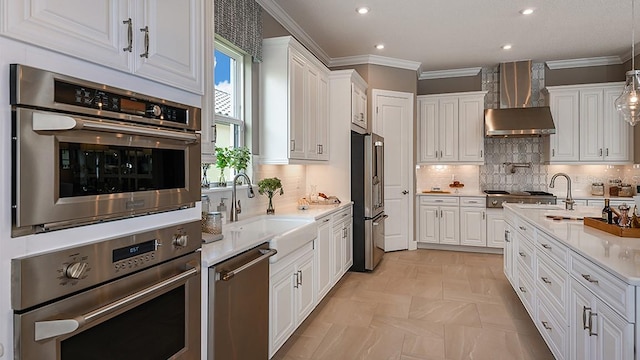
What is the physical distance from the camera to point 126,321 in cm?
129

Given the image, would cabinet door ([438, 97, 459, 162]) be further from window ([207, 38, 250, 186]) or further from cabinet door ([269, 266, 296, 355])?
cabinet door ([269, 266, 296, 355])

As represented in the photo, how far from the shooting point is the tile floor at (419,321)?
2.73 m

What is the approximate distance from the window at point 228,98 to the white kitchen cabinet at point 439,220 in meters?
3.63

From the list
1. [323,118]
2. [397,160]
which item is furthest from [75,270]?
[397,160]

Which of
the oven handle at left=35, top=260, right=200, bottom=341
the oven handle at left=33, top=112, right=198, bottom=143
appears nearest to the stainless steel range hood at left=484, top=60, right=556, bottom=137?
the oven handle at left=33, top=112, right=198, bottom=143

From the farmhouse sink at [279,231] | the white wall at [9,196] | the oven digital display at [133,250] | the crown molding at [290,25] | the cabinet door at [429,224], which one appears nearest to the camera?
the white wall at [9,196]

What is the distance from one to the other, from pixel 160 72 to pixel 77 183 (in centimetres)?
54

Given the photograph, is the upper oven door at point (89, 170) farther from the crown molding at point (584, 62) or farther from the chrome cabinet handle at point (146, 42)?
the crown molding at point (584, 62)

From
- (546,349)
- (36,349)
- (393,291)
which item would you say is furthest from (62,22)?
(393,291)

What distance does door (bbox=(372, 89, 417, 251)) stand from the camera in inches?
223

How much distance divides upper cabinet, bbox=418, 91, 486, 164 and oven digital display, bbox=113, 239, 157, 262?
533 centimetres

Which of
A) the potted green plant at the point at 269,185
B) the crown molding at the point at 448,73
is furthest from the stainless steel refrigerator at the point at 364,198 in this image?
the crown molding at the point at 448,73

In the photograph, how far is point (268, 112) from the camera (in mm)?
3502

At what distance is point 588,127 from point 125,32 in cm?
620
